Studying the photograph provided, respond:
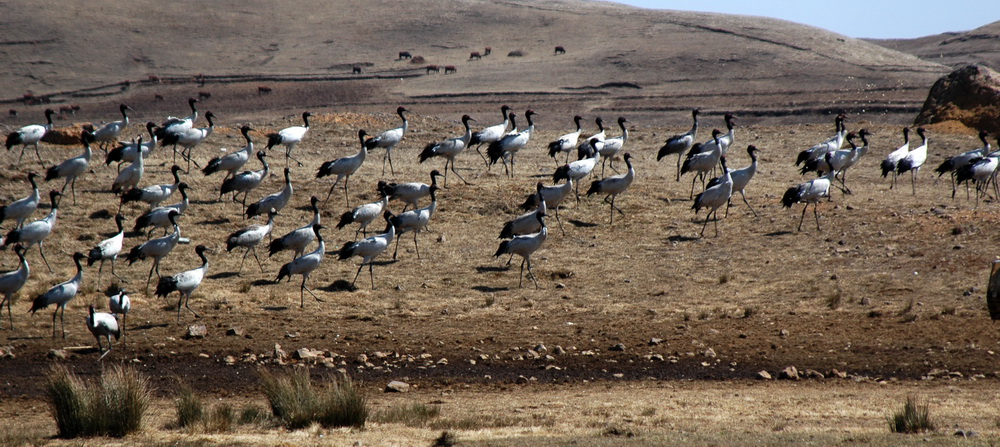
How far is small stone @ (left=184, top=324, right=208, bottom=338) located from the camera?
14.1m

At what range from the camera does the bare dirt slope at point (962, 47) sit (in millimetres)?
73875

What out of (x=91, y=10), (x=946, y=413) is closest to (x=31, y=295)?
(x=946, y=413)

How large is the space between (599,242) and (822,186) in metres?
4.97

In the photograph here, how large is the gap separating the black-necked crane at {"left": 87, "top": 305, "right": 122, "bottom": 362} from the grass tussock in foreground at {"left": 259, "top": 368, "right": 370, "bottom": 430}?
4383 millimetres

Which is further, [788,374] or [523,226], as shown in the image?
[523,226]

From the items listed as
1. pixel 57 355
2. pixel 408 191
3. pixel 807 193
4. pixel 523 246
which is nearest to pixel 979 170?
pixel 807 193

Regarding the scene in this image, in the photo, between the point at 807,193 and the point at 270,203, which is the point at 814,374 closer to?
the point at 807,193

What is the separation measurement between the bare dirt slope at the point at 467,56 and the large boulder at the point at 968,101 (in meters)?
10.9

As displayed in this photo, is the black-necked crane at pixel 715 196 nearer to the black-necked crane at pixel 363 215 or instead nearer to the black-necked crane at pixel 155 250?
the black-necked crane at pixel 363 215

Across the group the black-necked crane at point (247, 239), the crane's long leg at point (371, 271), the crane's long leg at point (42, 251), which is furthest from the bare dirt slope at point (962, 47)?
the crane's long leg at point (42, 251)

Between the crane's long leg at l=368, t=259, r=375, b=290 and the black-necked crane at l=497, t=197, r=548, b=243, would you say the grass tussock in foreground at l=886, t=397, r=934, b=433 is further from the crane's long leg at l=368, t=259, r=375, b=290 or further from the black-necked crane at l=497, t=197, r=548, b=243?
the black-necked crane at l=497, t=197, r=548, b=243

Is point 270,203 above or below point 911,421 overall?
above

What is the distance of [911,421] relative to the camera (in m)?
8.93

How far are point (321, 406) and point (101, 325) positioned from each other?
5.01 m
